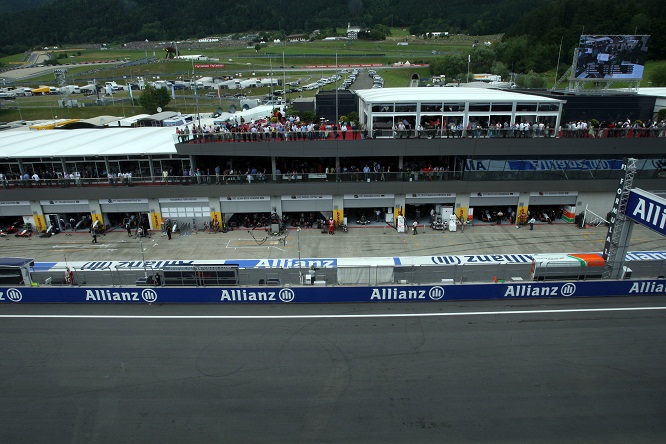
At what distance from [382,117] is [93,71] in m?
125

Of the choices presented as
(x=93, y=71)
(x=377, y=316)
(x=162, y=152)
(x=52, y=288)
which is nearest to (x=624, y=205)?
(x=377, y=316)

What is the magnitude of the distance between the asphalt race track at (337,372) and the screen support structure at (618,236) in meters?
1.68

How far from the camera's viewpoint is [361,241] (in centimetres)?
2884

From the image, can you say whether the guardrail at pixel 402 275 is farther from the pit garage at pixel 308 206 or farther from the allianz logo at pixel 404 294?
the pit garage at pixel 308 206

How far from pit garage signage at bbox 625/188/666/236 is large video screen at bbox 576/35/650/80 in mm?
19730

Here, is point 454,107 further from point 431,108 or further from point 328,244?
point 328,244

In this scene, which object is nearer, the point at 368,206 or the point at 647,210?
the point at 647,210

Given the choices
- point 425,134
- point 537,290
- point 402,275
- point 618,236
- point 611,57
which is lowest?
point 537,290

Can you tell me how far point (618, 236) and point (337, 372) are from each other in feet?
48.9

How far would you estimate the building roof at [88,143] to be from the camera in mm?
31688

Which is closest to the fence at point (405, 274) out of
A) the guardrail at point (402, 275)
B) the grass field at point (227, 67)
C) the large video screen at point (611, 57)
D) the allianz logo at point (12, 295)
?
the guardrail at point (402, 275)

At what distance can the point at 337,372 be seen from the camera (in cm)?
1465

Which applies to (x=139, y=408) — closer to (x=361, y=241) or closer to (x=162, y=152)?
(x=361, y=241)

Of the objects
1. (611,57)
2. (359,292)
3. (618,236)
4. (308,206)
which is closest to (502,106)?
(611,57)
